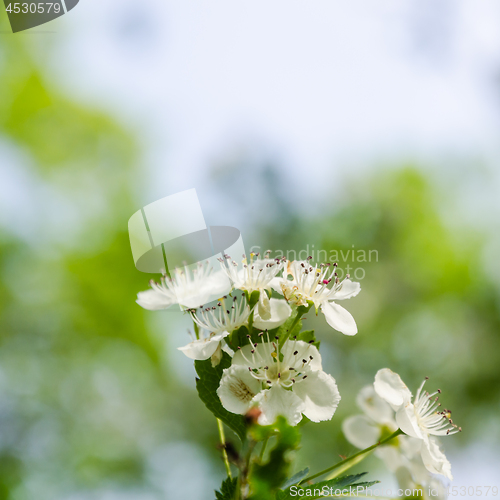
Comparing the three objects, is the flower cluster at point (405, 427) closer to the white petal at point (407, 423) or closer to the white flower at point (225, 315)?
the white petal at point (407, 423)

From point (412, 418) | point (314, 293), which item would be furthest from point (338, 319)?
point (412, 418)

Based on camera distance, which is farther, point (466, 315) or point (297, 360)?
point (466, 315)

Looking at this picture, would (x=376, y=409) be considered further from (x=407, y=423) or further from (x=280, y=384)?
(x=280, y=384)

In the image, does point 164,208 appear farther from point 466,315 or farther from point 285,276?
point 466,315

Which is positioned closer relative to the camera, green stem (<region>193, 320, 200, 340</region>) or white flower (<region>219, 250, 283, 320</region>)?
white flower (<region>219, 250, 283, 320</region>)

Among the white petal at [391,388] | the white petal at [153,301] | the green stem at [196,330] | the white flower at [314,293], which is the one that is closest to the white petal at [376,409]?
the white petal at [391,388]

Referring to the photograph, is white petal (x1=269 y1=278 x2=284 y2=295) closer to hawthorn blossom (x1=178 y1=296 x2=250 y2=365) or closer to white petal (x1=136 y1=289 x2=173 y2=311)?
hawthorn blossom (x1=178 y1=296 x2=250 y2=365)

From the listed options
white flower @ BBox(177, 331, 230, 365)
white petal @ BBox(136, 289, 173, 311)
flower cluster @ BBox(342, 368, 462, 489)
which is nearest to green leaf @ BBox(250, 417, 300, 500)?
white flower @ BBox(177, 331, 230, 365)

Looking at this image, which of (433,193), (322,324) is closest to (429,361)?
(322,324)
